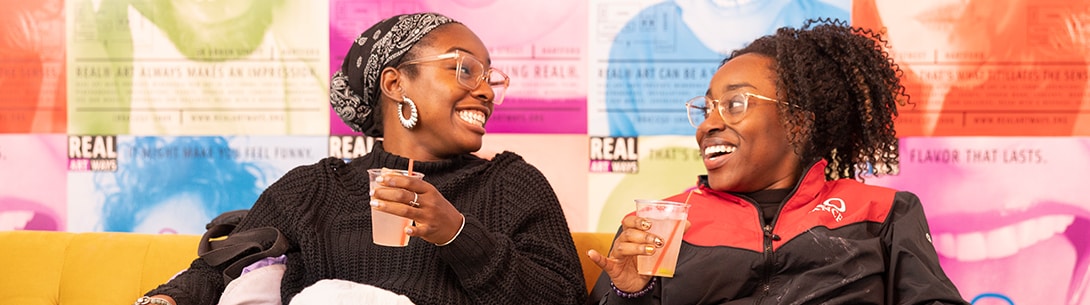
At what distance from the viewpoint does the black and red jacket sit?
204cm

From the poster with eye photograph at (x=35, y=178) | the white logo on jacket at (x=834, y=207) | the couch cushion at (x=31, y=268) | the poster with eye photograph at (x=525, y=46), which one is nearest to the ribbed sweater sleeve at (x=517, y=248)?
the white logo on jacket at (x=834, y=207)

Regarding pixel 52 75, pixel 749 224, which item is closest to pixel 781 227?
pixel 749 224

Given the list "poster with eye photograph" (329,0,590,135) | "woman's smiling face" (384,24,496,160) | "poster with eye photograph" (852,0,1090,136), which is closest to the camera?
"woman's smiling face" (384,24,496,160)

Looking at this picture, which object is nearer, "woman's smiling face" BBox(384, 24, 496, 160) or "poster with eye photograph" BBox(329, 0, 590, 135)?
"woman's smiling face" BBox(384, 24, 496, 160)

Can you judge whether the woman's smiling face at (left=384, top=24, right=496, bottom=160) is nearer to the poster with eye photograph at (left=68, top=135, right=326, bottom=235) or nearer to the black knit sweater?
the black knit sweater

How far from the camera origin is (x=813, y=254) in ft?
6.80

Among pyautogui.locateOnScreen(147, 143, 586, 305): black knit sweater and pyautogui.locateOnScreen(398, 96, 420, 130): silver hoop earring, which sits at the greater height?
pyautogui.locateOnScreen(398, 96, 420, 130): silver hoop earring

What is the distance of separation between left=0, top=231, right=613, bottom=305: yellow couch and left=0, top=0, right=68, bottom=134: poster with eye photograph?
57cm

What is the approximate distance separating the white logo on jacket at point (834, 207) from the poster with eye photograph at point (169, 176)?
72.1 inches

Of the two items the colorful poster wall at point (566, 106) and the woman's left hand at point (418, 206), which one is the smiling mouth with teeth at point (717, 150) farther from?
the colorful poster wall at point (566, 106)

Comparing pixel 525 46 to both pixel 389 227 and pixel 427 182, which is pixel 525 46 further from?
pixel 389 227

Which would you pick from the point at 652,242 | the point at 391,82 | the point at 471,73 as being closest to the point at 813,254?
the point at 652,242

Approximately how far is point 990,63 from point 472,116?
176cm

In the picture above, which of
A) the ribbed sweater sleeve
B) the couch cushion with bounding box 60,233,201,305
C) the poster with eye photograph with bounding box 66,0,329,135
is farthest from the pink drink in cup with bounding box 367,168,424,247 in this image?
the poster with eye photograph with bounding box 66,0,329,135
